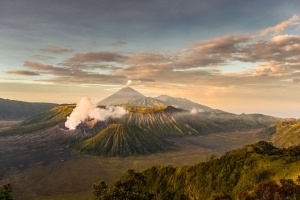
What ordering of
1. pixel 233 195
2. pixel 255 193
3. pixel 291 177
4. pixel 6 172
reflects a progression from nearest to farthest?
pixel 255 193 → pixel 291 177 → pixel 233 195 → pixel 6 172

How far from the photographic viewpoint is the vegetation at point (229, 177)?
7950 centimetres

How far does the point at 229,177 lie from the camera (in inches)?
3762

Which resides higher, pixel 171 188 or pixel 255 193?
pixel 255 193

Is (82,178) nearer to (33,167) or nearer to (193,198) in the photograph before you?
(33,167)

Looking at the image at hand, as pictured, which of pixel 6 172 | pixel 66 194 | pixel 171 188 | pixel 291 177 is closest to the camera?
pixel 291 177

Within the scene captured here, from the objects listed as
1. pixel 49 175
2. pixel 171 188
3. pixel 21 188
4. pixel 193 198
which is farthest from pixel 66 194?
pixel 193 198

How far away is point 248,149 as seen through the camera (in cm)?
10975

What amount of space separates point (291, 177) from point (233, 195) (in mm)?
15244

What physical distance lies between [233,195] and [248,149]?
2574 centimetres

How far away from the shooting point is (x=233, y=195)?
87875 mm

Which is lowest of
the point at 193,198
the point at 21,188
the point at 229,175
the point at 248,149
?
the point at 21,188

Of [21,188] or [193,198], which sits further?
[21,188]

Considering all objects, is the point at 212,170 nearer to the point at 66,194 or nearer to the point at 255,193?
the point at 255,193

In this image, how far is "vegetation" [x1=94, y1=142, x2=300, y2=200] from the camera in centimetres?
7950
